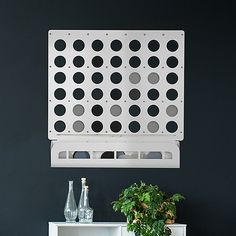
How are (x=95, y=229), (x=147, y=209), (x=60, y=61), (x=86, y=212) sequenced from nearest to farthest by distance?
1. (x=147, y=209)
2. (x=86, y=212)
3. (x=95, y=229)
4. (x=60, y=61)

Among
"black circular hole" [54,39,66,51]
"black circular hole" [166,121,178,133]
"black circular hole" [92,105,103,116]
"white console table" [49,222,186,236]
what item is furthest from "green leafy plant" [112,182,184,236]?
"black circular hole" [54,39,66,51]

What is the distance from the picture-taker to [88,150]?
578 cm

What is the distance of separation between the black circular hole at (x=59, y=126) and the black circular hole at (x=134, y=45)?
79 centimetres

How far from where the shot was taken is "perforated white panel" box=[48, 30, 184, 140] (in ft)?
19.1

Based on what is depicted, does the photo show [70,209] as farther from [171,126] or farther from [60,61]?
[60,61]

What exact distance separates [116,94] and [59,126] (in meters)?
0.51

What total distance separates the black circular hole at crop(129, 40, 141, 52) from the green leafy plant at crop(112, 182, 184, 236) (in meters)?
1.12

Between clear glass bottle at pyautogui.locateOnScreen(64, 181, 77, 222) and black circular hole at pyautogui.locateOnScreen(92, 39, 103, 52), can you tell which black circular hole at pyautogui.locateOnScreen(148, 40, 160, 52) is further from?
clear glass bottle at pyautogui.locateOnScreen(64, 181, 77, 222)

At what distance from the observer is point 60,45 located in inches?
230

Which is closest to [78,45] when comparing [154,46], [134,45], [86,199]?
[134,45]

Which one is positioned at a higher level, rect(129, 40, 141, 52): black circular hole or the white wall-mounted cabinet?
rect(129, 40, 141, 52): black circular hole
